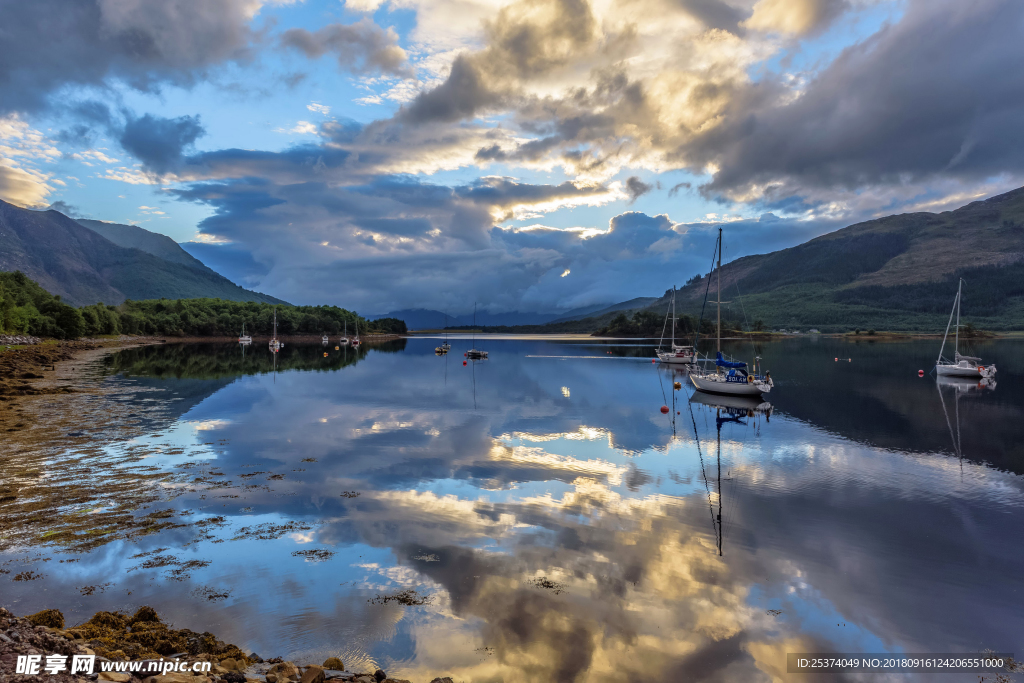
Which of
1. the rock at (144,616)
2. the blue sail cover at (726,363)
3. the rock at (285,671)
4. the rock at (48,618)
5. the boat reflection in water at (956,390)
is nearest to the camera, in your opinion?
the rock at (285,671)

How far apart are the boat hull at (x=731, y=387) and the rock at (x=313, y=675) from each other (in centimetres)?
4197

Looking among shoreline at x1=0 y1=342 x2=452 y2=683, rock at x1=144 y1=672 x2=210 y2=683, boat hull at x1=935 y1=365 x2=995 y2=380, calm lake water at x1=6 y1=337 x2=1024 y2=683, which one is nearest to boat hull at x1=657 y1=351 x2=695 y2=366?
boat hull at x1=935 y1=365 x2=995 y2=380

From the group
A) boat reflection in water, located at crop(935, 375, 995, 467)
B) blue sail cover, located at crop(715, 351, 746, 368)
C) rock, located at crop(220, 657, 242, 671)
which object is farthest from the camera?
blue sail cover, located at crop(715, 351, 746, 368)

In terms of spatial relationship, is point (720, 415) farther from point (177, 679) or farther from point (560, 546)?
point (177, 679)

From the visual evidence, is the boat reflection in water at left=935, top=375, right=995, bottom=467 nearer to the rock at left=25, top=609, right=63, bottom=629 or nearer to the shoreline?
the shoreline

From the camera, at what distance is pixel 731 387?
149ft

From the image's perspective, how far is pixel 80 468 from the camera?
20031 mm

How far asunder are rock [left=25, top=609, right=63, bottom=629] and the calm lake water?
2.12 feet

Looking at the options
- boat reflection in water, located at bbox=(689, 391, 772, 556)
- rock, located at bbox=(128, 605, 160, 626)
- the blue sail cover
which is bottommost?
boat reflection in water, located at bbox=(689, 391, 772, 556)

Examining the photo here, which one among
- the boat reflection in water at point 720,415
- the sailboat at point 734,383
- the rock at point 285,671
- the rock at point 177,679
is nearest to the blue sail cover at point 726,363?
the sailboat at point 734,383

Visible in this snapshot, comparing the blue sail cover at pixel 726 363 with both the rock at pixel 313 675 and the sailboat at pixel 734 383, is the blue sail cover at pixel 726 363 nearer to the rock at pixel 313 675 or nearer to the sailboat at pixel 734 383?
the sailboat at pixel 734 383

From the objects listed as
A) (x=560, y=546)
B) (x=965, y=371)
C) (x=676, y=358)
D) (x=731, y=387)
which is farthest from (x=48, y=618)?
(x=676, y=358)

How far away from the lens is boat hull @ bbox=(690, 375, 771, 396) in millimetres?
43969

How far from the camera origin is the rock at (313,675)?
7.76 m
